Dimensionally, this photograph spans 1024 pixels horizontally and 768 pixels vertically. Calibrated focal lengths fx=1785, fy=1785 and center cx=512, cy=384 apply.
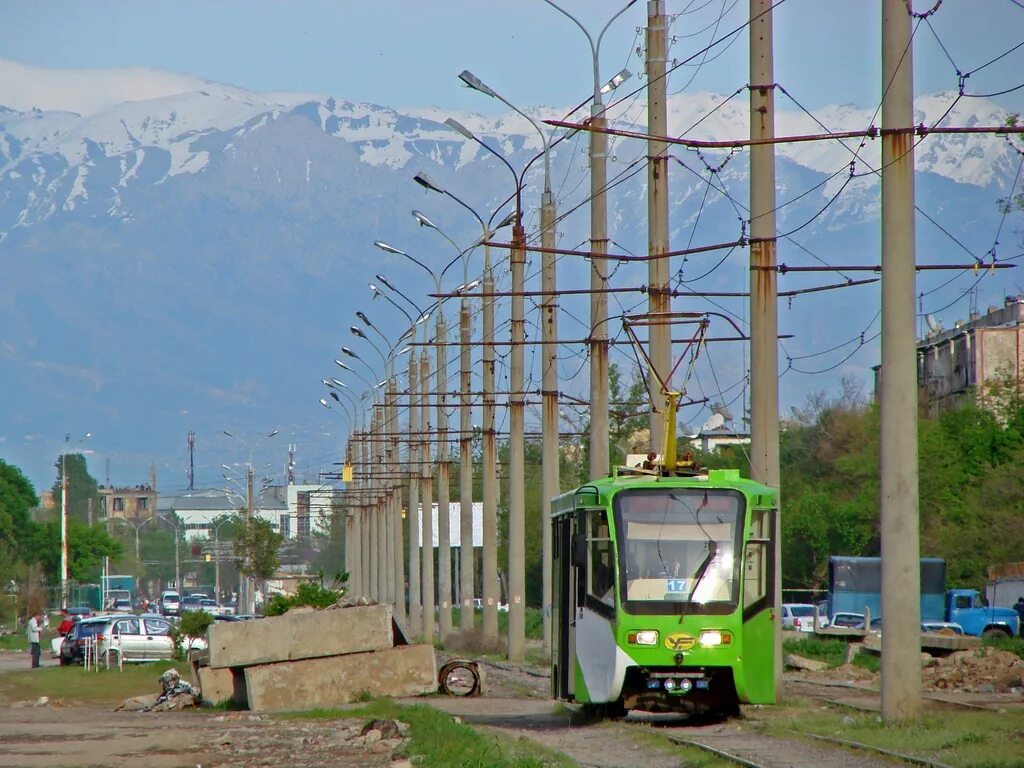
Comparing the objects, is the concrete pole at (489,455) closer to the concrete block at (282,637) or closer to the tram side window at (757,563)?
the concrete block at (282,637)

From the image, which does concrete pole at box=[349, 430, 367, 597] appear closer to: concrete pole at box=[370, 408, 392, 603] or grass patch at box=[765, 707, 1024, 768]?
concrete pole at box=[370, 408, 392, 603]

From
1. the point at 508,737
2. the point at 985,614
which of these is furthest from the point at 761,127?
the point at 985,614

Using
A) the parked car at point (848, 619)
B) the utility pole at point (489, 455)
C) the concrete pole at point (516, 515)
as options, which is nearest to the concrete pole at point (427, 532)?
the utility pole at point (489, 455)

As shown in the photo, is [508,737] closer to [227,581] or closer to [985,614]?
[985,614]

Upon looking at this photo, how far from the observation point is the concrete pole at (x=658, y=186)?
98.9 feet

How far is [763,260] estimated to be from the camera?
2531 cm

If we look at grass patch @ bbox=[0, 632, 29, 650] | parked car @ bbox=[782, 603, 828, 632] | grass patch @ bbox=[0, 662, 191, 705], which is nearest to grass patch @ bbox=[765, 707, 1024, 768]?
grass patch @ bbox=[0, 662, 191, 705]

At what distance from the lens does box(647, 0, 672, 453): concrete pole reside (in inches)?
1187

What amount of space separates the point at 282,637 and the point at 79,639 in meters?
22.1

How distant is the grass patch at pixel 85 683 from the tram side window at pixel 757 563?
16283 millimetres

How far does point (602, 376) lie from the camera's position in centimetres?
3566

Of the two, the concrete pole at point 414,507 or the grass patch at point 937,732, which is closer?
the grass patch at point 937,732

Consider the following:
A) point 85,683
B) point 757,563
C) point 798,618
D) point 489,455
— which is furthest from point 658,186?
point 798,618

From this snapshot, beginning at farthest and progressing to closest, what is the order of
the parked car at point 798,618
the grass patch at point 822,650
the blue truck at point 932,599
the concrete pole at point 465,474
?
the parked car at point 798,618
the concrete pole at point 465,474
the blue truck at point 932,599
the grass patch at point 822,650
